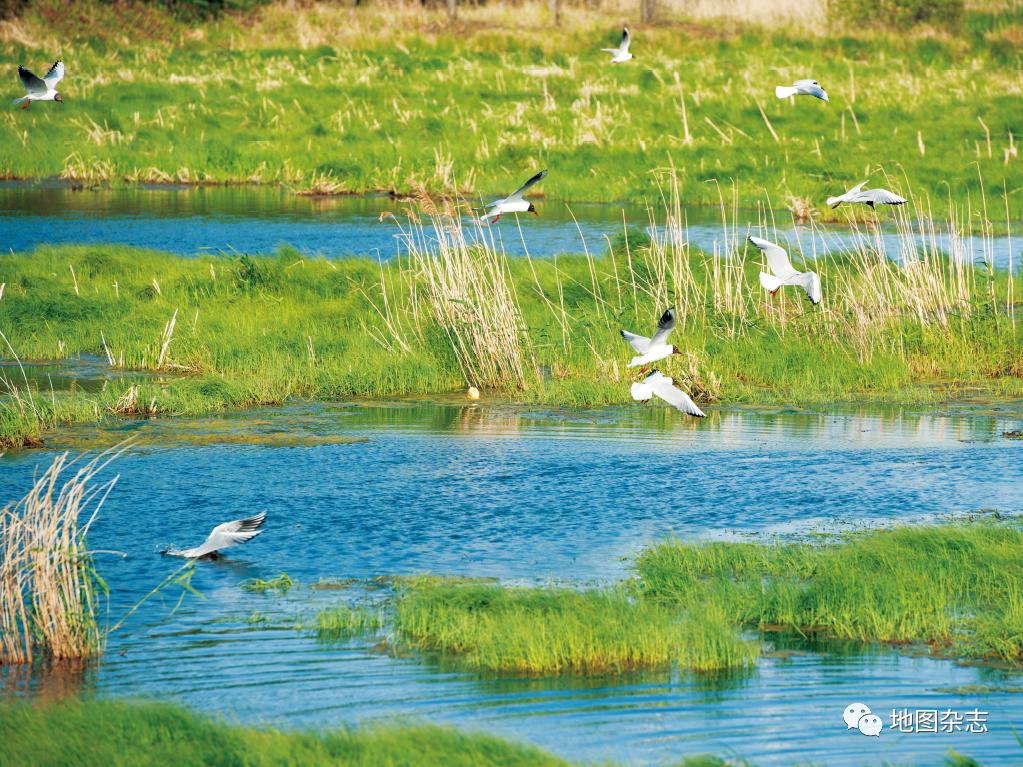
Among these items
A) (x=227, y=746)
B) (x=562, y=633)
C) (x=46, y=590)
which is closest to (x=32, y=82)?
(x=46, y=590)

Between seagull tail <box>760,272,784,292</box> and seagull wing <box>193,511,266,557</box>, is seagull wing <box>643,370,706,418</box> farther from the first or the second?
seagull wing <box>193,511,266,557</box>

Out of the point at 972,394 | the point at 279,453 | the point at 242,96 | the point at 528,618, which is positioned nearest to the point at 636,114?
the point at 242,96

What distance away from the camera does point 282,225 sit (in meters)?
23.9

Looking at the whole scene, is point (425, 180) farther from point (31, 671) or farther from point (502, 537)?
point (31, 671)

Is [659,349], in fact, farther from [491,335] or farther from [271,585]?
[491,335]

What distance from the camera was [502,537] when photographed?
9.83 m

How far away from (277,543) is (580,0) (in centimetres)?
4284

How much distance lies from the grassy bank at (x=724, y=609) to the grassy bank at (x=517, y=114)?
A: 15.0m

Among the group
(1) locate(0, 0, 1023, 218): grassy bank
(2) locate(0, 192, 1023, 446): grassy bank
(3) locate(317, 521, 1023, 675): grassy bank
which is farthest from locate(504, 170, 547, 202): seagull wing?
(1) locate(0, 0, 1023, 218): grassy bank

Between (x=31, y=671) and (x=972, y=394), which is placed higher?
(x=31, y=671)

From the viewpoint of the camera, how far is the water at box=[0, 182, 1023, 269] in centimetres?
2166

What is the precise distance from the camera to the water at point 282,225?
2166cm

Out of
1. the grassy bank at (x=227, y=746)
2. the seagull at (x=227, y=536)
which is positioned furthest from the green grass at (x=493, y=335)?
the grassy bank at (x=227, y=746)

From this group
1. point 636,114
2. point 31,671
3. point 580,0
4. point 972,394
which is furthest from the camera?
point 580,0
